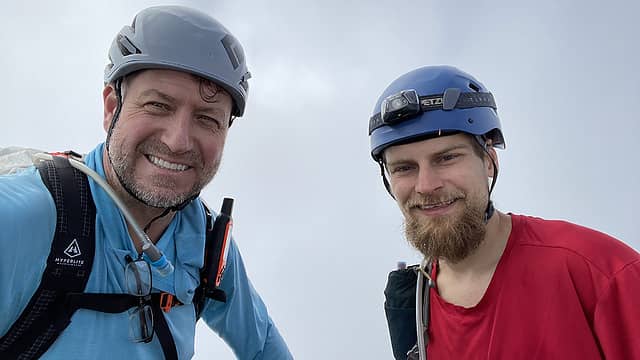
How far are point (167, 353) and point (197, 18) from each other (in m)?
2.96

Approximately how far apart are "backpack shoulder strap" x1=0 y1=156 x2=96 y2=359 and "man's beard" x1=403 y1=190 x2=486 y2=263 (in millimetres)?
2825

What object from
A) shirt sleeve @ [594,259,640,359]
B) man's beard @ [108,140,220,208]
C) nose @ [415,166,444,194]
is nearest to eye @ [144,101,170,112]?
man's beard @ [108,140,220,208]

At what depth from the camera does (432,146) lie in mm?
4152

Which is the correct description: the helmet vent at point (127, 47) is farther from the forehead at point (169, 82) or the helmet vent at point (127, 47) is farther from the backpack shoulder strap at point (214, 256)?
the backpack shoulder strap at point (214, 256)

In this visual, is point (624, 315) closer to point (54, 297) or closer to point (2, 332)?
point (54, 297)

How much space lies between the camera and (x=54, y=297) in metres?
2.85

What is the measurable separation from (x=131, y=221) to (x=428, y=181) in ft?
8.49

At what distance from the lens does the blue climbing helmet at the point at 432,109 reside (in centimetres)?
421

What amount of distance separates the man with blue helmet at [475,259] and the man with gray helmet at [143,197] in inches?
72.6

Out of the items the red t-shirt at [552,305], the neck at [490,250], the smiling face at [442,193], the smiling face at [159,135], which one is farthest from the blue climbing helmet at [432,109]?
the smiling face at [159,135]

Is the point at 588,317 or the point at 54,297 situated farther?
the point at 588,317

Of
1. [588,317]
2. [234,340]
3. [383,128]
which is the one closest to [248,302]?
[234,340]

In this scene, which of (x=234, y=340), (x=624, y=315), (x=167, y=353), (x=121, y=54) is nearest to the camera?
(x=624, y=315)

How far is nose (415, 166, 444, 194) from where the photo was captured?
13.0 feet
